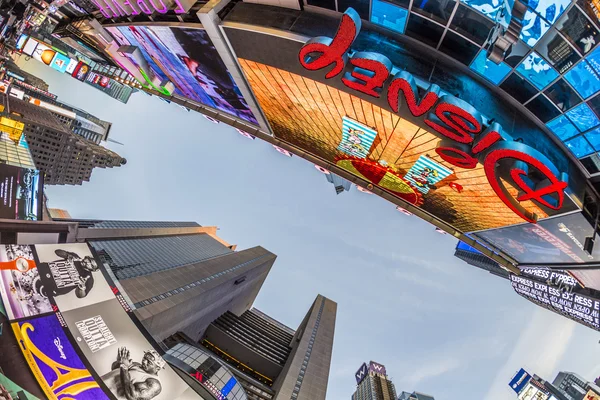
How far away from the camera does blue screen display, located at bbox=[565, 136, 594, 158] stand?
12906 millimetres

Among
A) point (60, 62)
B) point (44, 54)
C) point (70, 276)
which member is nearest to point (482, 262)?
point (70, 276)

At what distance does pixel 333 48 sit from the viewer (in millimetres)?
10281

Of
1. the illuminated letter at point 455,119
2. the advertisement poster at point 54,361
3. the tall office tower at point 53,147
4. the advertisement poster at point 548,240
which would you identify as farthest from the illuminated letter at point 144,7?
the tall office tower at point 53,147

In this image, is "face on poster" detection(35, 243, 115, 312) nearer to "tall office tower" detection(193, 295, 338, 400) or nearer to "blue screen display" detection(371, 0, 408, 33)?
"blue screen display" detection(371, 0, 408, 33)

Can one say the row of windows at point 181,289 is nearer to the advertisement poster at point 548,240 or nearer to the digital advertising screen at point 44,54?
the digital advertising screen at point 44,54

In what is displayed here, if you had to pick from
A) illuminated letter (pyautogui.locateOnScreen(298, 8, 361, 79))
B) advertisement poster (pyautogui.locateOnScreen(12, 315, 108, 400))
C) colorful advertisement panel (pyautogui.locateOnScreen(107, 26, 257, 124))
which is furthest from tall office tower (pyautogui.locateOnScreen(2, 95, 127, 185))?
illuminated letter (pyautogui.locateOnScreen(298, 8, 361, 79))

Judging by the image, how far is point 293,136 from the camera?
22406 millimetres

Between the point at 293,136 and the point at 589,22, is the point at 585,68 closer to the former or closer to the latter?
the point at 589,22

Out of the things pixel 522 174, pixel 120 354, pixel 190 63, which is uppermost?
pixel 522 174

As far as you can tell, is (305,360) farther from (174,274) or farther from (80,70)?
(80,70)

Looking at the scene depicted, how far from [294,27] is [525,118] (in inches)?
407

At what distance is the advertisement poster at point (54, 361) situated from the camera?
408 inches

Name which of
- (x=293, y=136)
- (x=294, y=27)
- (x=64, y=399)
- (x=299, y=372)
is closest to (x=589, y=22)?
(x=294, y=27)

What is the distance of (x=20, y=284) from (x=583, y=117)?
2262 cm
